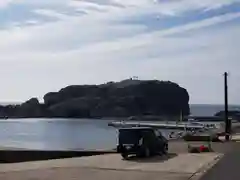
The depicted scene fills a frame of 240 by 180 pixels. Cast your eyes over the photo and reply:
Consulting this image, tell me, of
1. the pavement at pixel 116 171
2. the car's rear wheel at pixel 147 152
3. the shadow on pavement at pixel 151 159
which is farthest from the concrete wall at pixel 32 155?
the pavement at pixel 116 171

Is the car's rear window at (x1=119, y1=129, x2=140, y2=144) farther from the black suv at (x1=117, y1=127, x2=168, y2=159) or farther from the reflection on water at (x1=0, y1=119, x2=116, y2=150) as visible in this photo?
the reflection on water at (x1=0, y1=119, x2=116, y2=150)

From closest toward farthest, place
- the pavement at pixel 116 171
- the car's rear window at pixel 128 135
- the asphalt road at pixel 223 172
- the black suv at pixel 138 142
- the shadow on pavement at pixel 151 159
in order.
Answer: the asphalt road at pixel 223 172, the pavement at pixel 116 171, the shadow on pavement at pixel 151 159, the black suv at pixel 138 142, the car's rear window at pixel 128 135

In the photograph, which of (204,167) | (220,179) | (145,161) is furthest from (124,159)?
(220,179)

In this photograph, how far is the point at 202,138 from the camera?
4981 cm

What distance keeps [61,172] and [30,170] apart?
4.79 ft

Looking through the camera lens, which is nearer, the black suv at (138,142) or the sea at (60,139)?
the black suv at (138,142)

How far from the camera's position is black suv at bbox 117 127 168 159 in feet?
91.1

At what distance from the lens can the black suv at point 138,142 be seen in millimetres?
27781

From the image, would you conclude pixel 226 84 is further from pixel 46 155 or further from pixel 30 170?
pixel 30 170

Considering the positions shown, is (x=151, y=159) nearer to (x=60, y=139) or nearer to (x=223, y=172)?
(x=223, y=172)

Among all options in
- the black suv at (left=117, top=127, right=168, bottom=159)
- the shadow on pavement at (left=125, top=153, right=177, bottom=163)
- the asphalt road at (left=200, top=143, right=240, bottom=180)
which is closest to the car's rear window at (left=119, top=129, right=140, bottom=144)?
the black suv at (left=117, top=127, right=168, bottom=159)

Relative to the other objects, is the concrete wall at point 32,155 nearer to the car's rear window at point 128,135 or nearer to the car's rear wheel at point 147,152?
the car's rear window at point 128,135

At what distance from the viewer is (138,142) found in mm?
28172

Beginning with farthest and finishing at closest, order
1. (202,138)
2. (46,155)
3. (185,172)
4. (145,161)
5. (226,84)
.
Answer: (226,84) < (202,138) < (46,155) < (145,161) < (185,172)
